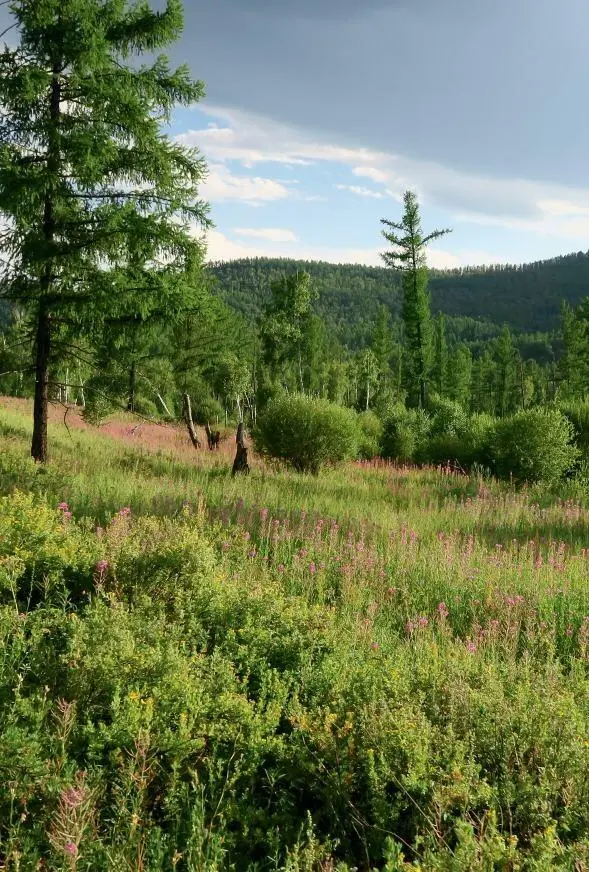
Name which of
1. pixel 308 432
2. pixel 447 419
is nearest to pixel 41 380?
pixel 308 432

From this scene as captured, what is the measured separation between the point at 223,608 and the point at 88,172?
26.1 feet

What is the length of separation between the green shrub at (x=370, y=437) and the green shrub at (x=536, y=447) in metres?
5.19

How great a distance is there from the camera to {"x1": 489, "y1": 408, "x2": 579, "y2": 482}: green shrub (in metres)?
13.9

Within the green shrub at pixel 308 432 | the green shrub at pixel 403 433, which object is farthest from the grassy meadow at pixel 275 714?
the green shrub at pixel 403 433

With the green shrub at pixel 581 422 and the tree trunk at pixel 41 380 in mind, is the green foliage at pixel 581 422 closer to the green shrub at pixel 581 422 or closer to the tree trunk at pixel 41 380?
the green shrub at pixel 581 422

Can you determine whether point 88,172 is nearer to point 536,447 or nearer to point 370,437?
point 536,447

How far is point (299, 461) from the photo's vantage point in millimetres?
14156

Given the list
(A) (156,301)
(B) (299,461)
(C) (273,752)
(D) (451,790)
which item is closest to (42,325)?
(A) (156,301)

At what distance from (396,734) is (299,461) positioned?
1158cm

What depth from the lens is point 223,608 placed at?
13.2 ft

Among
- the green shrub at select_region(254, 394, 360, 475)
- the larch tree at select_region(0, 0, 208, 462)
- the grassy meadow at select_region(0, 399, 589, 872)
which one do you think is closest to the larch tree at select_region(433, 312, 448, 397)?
the green shrub at select_region(254, 394, 360, 475)

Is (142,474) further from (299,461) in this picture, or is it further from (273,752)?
(273,752)

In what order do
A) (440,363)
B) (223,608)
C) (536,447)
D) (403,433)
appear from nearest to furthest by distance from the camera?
(223,608), (536,447), (403,433), (440,363)

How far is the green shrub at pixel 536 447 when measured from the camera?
13906 millimetres
